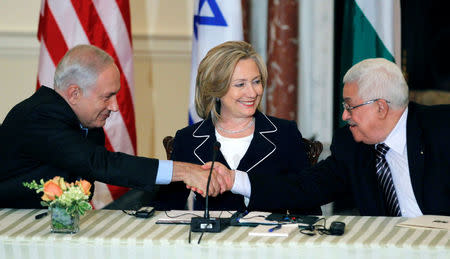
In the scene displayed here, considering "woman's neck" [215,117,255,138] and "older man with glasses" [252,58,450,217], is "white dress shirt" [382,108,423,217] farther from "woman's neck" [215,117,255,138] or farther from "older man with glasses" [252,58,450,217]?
"woman's neck" [215,117,255,138]

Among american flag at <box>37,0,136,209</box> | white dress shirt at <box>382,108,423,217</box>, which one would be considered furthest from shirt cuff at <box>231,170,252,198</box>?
american flag at <box>37,0,136,209</box>

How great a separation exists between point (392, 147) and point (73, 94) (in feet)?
4.77

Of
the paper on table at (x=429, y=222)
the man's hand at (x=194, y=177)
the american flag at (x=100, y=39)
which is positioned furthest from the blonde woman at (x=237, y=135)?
the american flag at (x=100, y=39)

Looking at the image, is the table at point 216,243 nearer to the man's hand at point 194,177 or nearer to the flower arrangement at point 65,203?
the flower arrangement at point 65,203

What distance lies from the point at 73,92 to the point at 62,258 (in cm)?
88

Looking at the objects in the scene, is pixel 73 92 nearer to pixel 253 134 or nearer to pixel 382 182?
pixel 253 134

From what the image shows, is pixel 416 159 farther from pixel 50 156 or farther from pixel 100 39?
pixel 100 39

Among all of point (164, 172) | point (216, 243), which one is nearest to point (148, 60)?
point (164, 172)

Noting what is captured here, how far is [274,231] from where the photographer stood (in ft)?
7.66

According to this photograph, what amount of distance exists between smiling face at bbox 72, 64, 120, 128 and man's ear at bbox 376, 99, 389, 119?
1202mm

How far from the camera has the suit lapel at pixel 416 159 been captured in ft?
8.88

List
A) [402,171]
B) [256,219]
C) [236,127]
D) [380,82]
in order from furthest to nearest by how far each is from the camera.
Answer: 1. [236,127]
2. [402,171]
3. [380,82]
4. [256,219]

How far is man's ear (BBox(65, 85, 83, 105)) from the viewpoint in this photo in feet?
9.37

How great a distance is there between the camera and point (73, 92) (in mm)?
2869
